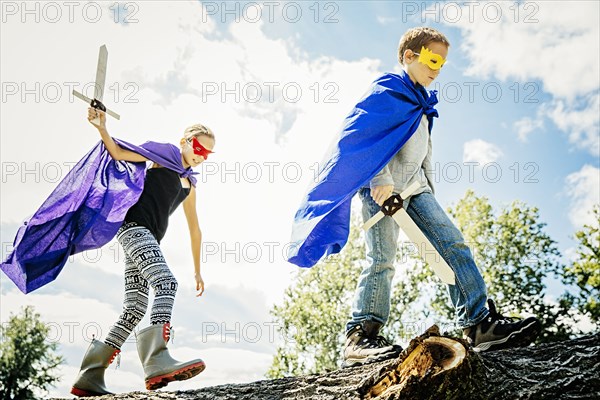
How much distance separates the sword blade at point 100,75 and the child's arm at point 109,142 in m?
0.11

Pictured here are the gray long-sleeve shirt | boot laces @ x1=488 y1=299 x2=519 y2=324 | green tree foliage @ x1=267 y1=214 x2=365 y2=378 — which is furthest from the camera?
green tree foliage @ x1=267 y1=214 x2=365 y2=378

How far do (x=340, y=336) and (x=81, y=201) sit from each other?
1276cm

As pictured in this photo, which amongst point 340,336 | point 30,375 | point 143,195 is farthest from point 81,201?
point 30,375

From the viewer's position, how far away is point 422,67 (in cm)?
374

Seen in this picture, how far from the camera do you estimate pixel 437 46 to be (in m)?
3.72

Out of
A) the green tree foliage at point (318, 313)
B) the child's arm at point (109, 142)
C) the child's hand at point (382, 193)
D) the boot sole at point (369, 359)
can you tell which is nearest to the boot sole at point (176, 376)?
the boot sole at point (369, 359)

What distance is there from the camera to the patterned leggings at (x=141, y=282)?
3439 millimetres

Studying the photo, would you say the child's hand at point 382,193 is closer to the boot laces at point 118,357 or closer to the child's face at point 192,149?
the child's face at point 192,149

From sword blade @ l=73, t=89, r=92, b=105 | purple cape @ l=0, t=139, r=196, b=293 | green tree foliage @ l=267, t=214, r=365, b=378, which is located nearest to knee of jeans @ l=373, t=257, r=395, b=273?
purple cape @ l=0, t=139, r=196, b=293

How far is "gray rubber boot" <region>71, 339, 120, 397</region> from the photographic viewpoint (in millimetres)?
3430

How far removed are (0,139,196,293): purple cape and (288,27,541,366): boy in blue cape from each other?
116 cm

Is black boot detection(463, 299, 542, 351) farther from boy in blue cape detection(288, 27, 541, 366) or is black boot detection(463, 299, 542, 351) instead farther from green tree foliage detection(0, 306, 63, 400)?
green tree foliage detection(0, 306, 63, 400)

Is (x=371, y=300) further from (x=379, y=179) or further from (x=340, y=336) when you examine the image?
(x=340, y=336)

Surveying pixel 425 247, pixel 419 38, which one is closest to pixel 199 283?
pixel 425 247
